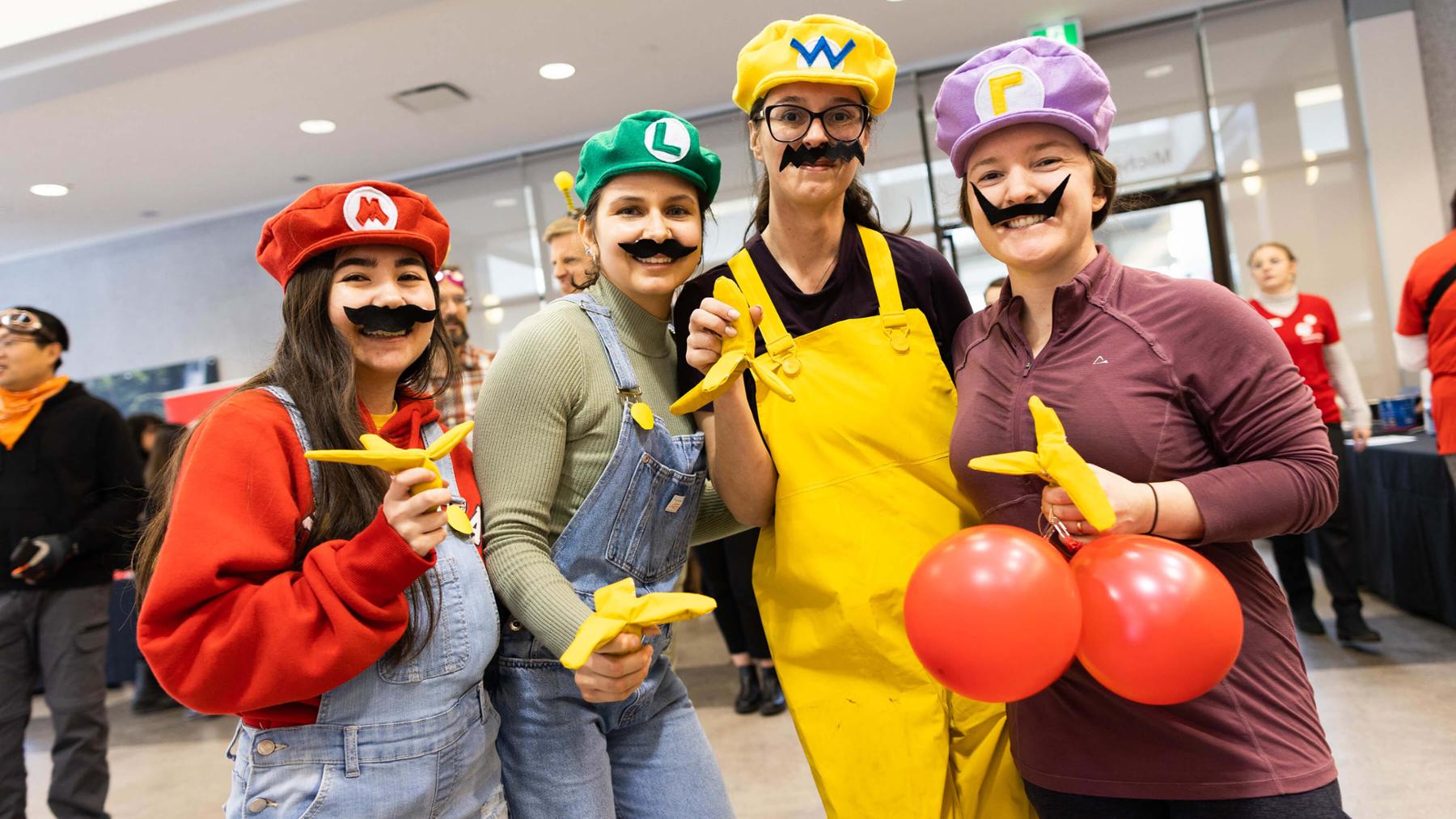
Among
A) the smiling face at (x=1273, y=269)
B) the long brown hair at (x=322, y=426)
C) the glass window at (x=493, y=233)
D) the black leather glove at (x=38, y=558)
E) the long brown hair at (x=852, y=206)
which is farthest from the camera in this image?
the glass window at (x=493, y=233)

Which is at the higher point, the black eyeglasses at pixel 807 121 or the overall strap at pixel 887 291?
the black eyeglasses at pixel 807 121

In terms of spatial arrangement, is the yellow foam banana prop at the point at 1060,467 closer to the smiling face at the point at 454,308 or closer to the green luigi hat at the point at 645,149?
A: the green luigi hat at the point at 645,149

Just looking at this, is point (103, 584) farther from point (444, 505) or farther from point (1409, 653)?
point (1409, 653)

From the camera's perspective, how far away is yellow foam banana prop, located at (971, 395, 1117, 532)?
964mm

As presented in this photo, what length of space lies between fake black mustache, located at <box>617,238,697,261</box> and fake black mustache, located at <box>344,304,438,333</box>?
335mm

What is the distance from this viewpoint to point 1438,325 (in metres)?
3.06

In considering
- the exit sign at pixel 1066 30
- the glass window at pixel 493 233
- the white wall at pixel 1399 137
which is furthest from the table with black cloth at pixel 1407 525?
the glass window at pixel 493 233


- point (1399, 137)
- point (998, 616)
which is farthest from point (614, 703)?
point (1399, 137)

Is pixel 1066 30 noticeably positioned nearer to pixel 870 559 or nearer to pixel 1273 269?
pixel 1273 269

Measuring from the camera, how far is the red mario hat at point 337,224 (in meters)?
1.26

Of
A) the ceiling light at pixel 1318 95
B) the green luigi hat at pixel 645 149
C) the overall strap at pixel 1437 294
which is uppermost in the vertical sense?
the ceiling light at pixel 1318 95

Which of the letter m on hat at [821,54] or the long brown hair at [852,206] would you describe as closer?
the letter m on hat at [821,54]

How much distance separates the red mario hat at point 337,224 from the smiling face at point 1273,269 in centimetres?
391

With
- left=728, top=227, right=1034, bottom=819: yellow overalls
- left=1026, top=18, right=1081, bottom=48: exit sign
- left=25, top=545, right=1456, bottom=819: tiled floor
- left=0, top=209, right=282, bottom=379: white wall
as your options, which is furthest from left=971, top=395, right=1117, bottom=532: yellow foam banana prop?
left=0, top=209, right=282, bottom=379: white wall
